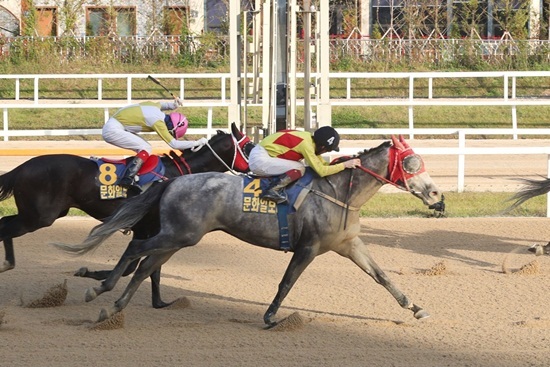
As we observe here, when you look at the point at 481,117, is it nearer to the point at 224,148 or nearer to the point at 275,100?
the point at 275,100

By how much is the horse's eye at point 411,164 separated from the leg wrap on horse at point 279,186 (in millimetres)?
813


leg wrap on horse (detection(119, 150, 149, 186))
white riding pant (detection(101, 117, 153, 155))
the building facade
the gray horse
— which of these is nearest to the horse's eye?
the gray horse

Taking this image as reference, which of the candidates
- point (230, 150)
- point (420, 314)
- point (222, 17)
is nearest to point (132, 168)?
point (230, 150)

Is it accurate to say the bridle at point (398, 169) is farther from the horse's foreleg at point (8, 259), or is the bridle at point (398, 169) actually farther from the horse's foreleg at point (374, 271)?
the horse's foreleg at point (8, 259)

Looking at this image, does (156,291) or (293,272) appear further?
(156,291)

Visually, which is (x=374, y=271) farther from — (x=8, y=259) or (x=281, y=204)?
(x=8, y=259)

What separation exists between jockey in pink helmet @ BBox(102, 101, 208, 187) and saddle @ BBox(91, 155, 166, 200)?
0.05m

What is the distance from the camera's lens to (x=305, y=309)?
8.45 metres

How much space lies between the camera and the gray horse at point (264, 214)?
24.8ft

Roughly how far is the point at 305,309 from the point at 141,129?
2.35m

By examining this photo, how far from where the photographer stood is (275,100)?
46.8 feet

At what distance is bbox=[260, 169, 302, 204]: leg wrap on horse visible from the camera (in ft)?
24.9

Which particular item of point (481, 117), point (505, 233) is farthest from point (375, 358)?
point (481, 117)

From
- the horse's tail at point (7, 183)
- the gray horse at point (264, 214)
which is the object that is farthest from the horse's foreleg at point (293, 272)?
the horse's tail at point (7, 183)
